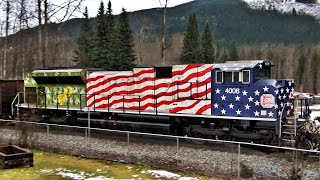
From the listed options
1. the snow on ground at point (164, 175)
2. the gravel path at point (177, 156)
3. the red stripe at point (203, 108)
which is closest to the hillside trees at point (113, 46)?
the gravel path at point (177, 156)

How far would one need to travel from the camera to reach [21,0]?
36000 millimetres

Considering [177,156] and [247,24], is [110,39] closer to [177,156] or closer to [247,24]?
[177,156]

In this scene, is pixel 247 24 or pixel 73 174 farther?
pixel 247 24

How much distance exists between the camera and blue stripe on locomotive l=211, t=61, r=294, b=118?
46.0ft

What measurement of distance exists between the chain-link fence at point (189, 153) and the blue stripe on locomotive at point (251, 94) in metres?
1.43

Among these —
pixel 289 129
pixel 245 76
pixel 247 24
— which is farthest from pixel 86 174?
pixel 247 24

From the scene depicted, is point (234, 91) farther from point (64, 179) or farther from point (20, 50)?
point (20, 50)

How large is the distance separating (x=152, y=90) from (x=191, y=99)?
2.18 metres

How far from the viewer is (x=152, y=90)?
55.4 feet

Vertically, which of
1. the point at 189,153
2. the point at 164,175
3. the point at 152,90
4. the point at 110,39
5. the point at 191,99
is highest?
the point at 110,39

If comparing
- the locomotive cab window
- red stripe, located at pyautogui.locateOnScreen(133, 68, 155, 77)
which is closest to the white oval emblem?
the locomotive cab window

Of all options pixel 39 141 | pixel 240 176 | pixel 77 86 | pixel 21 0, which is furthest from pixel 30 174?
pixel 21 0

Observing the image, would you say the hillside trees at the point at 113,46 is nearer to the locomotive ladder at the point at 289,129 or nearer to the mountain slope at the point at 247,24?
the locomotive ladder at the point at 289,129

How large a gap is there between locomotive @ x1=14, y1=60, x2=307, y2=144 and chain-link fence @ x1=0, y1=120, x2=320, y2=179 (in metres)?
0.80
